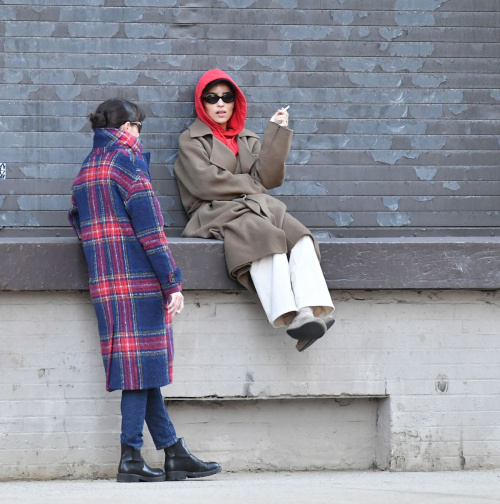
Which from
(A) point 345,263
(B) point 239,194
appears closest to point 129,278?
(B) point 239,194

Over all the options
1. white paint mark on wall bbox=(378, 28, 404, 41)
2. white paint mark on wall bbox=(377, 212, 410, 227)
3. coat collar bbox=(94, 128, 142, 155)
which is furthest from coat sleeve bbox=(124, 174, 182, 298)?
white paint mark on wall bbox=(378, 28, 404, 41)

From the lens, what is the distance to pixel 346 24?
5852 millimetres

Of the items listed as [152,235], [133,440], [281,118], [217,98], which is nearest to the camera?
[152,235]

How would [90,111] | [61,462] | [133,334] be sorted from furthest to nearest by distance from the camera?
1. [90,111]
2. [61,462]
3. [133,334]

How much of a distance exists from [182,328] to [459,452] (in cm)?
→ 167

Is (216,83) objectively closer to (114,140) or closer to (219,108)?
(219,108)

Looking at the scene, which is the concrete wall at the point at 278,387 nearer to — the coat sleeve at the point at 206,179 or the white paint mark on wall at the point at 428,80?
the coat sleeve at the point at 206,179

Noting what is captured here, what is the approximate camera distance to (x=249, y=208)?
5.16 m

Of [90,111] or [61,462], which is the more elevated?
[90,111]

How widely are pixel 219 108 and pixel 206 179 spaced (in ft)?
1.50

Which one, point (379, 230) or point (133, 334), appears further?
point (379, 230)

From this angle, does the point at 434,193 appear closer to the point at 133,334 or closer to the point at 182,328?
the point at 182,328

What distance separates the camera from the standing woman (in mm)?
4680

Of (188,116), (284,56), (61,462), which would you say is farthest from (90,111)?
(61,462)
